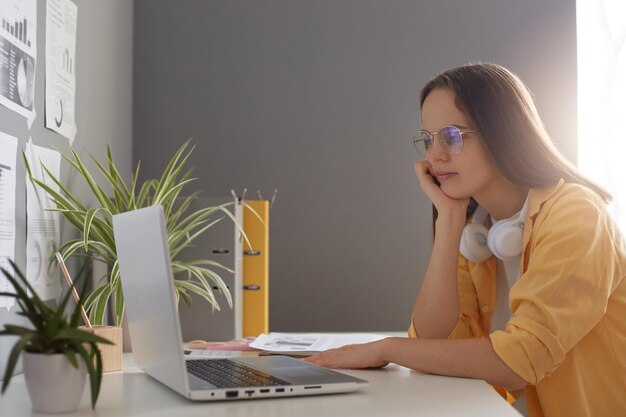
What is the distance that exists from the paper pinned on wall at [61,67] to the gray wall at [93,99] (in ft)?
0.11

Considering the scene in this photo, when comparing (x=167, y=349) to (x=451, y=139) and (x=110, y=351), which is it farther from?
(x=451, y=139)

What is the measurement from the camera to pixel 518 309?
1451 mm

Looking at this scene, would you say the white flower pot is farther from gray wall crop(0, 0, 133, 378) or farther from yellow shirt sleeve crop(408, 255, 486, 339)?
yellow shirt sleeve crop(408, 255, 486, 339)

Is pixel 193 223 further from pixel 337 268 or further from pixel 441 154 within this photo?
pixel 337 268

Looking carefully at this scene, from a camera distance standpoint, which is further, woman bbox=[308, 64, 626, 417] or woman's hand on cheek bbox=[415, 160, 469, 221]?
woman's hand on cheek bbox=[415, 160, 469, 221]

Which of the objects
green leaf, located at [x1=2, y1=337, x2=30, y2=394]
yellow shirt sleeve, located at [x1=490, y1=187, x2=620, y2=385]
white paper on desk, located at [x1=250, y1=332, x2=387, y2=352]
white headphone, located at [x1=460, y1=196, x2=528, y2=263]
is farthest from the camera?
white paper on desk, located at [x1=250, y1=332, x2=387, y2=352]

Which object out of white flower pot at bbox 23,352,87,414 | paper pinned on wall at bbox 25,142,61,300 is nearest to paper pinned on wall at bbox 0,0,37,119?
paper pinned on wall at bbox 25,142,61,300

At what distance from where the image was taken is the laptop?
1.14m

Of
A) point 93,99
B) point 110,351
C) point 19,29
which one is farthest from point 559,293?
point 93,99

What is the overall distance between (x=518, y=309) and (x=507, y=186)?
0.42m

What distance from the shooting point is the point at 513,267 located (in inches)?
72.2

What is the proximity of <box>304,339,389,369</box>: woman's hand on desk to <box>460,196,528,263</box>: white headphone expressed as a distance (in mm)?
355

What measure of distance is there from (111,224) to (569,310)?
1.11m

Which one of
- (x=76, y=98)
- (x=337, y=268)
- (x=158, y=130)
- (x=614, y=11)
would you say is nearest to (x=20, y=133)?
(x=76, y=98)
